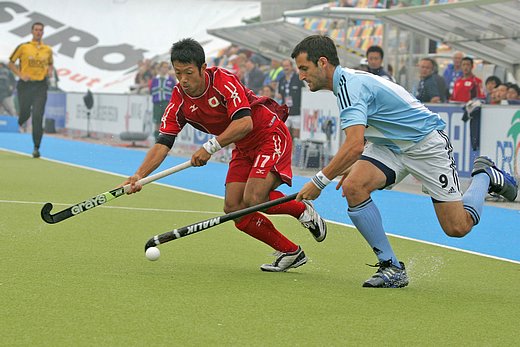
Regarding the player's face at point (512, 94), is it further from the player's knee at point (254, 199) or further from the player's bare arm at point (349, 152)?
the player's bare arm at point (349, 152)

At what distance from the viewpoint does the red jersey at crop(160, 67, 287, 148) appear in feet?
22.8

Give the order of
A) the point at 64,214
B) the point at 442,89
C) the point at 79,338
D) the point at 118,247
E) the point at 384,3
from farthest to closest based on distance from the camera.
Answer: the point at 384,3
the point at 442,89
the point at 118,247
the point at 64,214
the point at 79,338

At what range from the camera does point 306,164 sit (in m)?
16.6

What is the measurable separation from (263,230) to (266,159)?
17.8 inches

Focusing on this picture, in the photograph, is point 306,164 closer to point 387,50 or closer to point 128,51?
point 387,50

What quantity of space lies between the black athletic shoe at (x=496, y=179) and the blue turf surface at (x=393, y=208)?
0.93 m

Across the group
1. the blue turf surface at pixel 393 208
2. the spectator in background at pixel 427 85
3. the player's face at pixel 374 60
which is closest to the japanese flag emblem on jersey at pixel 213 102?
the blue turf surface at pixel 393 208

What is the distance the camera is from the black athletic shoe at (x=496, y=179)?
735 centimetres

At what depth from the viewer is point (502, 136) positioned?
12781 mm

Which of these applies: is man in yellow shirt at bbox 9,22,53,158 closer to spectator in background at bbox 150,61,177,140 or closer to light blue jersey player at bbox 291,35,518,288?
spectator in background at bbox 150,61,177,140

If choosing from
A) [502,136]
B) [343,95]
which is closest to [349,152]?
[343,95]

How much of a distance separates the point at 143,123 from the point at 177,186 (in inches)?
347

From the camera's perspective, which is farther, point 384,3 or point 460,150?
point 384,3

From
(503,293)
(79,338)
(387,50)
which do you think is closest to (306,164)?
(387,50)
